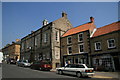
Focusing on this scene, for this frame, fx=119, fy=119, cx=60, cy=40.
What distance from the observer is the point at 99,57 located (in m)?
20.8

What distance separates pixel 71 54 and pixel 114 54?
30.6ft

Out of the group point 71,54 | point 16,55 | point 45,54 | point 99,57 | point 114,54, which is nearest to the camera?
point 114,54

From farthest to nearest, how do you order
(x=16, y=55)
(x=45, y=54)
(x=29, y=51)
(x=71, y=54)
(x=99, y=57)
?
(x=16, y=55), (x=29, y=51), (x=45, y=54), (x=71, y=54), (x=99, y=57)

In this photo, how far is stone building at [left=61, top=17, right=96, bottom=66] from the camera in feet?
76.3

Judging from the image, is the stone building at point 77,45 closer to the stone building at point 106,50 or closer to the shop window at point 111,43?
the stone building at point 106,50

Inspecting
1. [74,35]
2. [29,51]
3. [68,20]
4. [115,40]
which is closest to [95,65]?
[115,40]

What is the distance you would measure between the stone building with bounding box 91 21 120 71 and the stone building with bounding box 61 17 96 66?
144 cm

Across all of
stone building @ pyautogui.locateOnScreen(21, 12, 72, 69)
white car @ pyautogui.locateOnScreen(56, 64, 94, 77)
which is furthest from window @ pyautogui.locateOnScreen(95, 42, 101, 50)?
stone building @ pyautogui.locateOnScreen(21, 12, 72, 69)

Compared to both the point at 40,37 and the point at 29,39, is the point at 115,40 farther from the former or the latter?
the point at 29,39

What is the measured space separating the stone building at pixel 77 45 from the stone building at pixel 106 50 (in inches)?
56.9

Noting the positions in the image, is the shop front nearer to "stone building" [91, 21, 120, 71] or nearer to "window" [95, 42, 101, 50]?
"stone building" [91, 21, 120, 71]

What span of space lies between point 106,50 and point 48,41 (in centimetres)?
1378

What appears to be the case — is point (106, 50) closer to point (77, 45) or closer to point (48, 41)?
point (77, 45)

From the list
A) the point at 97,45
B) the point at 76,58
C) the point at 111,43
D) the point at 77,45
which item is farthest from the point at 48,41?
the point at 111,43
